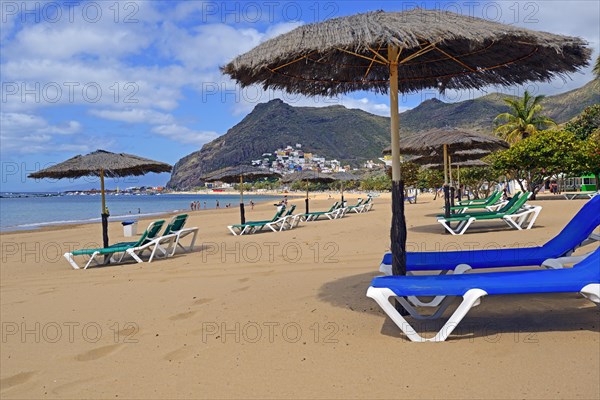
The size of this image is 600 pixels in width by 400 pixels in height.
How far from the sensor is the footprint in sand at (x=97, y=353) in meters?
3.54

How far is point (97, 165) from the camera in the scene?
10.0 m

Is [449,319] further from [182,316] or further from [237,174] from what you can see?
[237,174]

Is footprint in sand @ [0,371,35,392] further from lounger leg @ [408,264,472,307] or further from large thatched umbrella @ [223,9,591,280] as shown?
lounger leg @ [408,264,472,307]

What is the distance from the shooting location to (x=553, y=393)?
240 cm

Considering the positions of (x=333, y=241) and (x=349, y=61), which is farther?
(x=333, y=241)

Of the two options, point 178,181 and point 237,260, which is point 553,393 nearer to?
point 237,260

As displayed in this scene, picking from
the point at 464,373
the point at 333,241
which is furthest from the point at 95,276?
the point at 464,373

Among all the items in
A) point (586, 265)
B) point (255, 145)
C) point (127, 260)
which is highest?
point (255, 145)

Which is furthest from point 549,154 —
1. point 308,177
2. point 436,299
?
point 436,299

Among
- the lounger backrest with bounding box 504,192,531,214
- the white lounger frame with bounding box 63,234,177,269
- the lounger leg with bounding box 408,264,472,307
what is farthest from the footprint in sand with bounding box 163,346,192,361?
the lounger backrest with bounding box 504,192,531,214

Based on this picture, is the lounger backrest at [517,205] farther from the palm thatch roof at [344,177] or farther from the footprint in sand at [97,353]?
→ the palm thatch roof at [344,177]

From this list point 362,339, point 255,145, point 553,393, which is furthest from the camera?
point 255,145

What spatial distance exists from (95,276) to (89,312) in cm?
259

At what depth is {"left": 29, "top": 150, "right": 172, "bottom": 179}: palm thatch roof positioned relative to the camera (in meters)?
9.95
